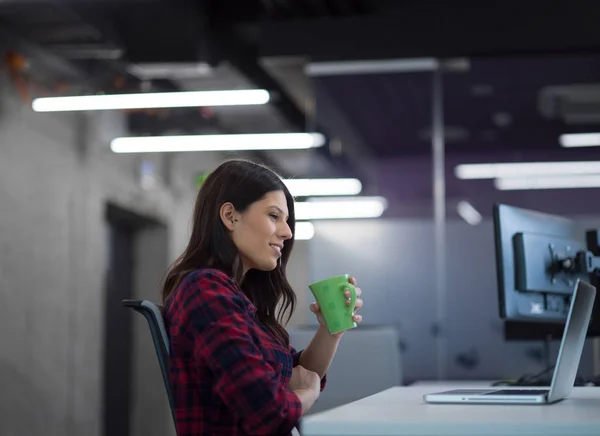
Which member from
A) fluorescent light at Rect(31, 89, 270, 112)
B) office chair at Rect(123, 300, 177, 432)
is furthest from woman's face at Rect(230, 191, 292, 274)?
fluorescent light at Rect(31, 89, 270, 112)

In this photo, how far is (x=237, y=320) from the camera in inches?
64.4

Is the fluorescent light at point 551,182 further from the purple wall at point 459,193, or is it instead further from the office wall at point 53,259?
the office wall at point 53,259

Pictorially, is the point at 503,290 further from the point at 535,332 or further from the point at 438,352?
the point at 438,352

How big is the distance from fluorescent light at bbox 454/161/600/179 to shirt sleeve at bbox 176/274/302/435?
186 inches

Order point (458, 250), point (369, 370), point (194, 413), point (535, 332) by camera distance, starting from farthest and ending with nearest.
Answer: point (458, 250)
point (535, 332)
point (369, 370)
point (194, 413)

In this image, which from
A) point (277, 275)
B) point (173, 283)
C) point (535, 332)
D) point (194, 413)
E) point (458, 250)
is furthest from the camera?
point (458, 250)

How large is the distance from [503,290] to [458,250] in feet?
10.7

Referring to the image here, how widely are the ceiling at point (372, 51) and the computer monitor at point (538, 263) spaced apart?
9.51 ft

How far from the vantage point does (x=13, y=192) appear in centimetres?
518

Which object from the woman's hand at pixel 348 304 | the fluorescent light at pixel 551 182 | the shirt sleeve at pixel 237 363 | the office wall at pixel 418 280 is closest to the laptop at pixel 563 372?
the woman's hand at pixel 348 304

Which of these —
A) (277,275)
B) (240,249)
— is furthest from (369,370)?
(240,249)

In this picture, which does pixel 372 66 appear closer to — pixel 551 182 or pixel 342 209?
pixel 342 209

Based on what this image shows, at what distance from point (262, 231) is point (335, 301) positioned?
0.22m

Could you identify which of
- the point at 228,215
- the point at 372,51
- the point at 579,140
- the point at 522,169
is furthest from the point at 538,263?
the point at 579,140
